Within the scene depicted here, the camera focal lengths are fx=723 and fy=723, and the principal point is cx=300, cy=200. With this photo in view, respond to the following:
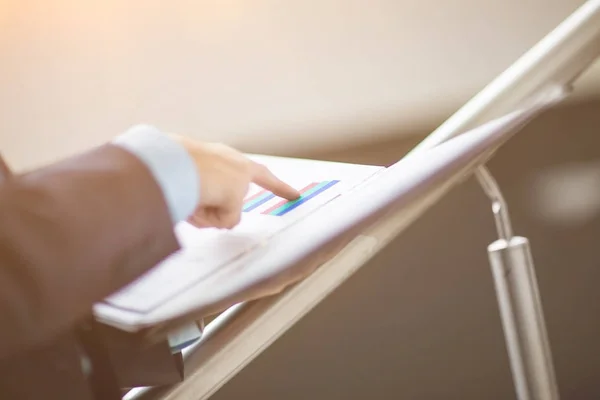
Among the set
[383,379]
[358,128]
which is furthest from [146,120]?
[383,379]

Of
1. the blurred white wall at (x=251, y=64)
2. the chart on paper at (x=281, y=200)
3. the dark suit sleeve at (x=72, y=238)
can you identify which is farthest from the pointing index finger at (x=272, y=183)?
the blurred white wall at (x=251, y=64)

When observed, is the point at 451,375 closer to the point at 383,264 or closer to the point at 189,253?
the point at 383,264

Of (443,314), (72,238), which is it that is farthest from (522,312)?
(443,314)

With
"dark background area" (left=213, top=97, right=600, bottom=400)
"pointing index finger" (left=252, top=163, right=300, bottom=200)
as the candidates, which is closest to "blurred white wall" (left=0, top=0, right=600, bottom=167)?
"dark background area" (left=213, top=97, right=600, bottom=400)

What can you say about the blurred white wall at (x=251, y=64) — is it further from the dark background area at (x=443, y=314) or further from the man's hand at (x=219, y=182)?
the man's hand at (x=219, y=182)

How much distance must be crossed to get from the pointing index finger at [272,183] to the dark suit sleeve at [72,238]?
11cm

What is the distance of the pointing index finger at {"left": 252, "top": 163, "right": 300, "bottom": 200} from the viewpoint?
0.48 m

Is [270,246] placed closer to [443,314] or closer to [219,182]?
[219,182]

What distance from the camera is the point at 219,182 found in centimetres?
44

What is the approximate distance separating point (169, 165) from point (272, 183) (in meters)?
0.11

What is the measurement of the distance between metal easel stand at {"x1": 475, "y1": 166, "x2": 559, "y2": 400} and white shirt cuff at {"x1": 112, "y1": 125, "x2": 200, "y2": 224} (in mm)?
233

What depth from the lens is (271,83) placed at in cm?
97

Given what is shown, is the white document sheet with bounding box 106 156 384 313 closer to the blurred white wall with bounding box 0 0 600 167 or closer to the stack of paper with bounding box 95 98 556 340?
the stack of paper with bounding box 95 98 556 340

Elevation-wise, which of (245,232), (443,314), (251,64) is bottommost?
(443,314)
